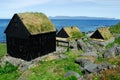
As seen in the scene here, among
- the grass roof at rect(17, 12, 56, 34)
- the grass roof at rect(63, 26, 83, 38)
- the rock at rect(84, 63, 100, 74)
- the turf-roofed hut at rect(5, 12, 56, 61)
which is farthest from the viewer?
the grass roof at rect(63, 26, 83, 38)

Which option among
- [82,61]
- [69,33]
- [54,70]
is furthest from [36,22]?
[69,33]

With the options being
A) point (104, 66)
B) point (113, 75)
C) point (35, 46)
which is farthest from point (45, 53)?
point (113, 75)

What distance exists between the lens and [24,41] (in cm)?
4012

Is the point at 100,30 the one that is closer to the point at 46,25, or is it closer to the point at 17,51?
the point at 46,25

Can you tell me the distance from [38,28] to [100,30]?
19.7 metres

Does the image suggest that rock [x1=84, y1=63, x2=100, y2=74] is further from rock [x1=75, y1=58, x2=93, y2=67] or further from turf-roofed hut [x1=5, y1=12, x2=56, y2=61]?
turf-roofed hut [x1=5, y1=12, x2=56, y2=61]

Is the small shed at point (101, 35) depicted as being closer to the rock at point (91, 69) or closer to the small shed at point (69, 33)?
the small shed at point (69, 33)

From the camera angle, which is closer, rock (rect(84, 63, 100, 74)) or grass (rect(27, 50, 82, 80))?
rock (rect(84, 63, 100, 74))

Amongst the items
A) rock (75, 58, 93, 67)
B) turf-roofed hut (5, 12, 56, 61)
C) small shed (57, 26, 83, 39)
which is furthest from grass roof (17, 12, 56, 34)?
small shed (57, 26, 83, 39)

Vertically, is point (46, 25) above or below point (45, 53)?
above

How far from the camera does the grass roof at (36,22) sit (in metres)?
40.2

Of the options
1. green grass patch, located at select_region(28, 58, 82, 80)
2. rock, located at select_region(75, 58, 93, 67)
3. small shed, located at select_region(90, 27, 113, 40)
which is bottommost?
green grass patch, located at select_region(28, 58, 82, 80)

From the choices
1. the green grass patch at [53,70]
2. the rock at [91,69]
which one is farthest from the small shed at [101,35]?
the rock at [91,69]

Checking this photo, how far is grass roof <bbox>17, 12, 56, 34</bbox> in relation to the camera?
4022 centimetres
